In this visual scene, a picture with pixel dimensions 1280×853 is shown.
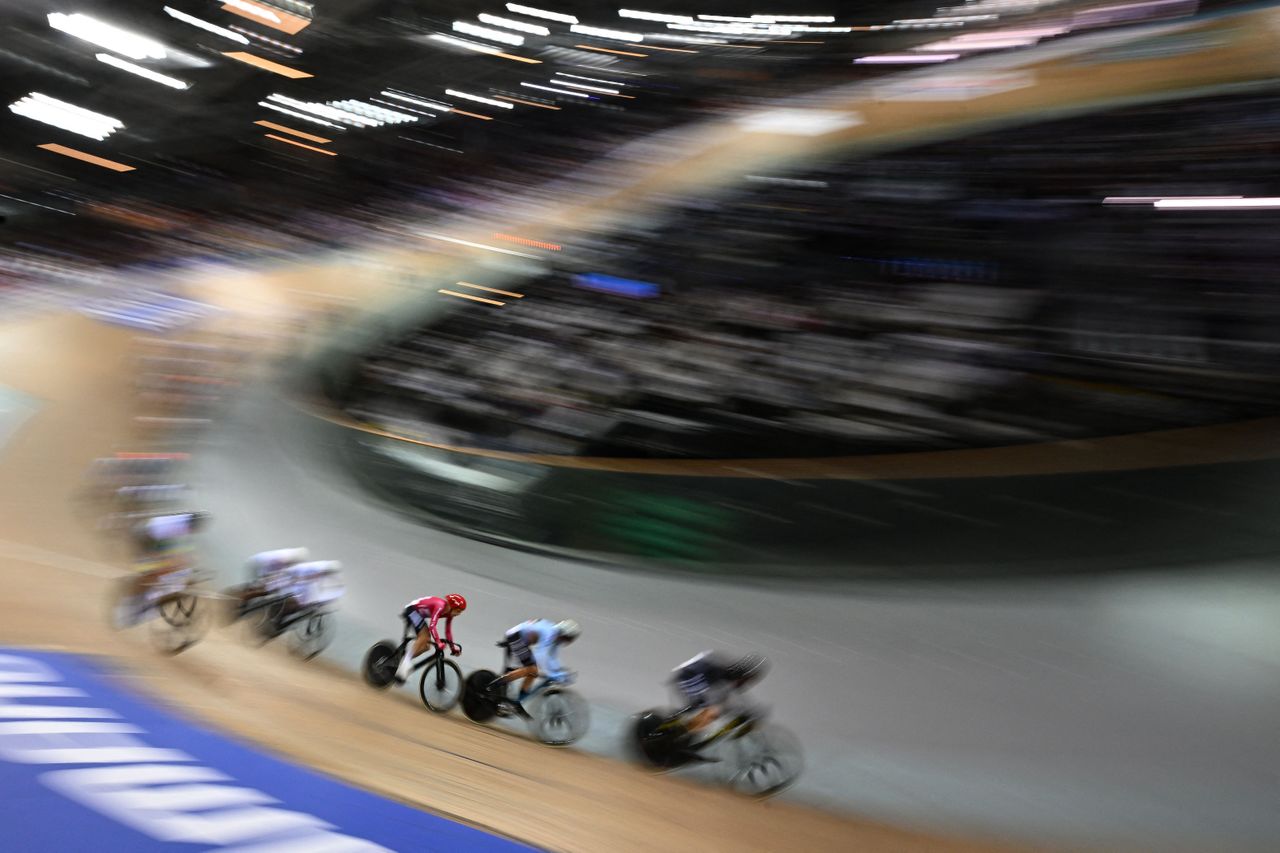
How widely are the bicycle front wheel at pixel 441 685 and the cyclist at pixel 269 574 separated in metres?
0.63

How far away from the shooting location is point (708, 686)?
2.19 m

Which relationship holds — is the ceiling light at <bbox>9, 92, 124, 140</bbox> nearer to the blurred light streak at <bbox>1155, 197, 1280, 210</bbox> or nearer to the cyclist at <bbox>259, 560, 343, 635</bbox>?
the cyclist at <bbox>259, 560, 343, 635</bbox>

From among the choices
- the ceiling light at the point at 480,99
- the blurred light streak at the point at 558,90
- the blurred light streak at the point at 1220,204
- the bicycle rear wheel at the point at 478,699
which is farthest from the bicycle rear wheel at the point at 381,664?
the ceiling light at the point at 480,99

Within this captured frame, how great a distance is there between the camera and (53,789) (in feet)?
5.64

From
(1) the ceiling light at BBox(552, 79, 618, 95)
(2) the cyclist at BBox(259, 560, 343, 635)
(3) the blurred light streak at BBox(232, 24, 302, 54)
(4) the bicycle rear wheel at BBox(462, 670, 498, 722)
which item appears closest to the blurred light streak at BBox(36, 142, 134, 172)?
(3) the blurred light streak at BBox(232, 24, 302, 54)

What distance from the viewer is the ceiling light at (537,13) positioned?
30.8 ft

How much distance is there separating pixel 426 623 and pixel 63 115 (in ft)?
41.8

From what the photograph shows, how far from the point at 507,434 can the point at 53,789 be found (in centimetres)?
309

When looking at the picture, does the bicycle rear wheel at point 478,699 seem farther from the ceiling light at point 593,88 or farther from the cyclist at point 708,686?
the ceiling light at point 593,88

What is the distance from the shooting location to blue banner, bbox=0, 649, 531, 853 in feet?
5.21

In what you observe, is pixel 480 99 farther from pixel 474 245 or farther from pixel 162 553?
pixel 162 553

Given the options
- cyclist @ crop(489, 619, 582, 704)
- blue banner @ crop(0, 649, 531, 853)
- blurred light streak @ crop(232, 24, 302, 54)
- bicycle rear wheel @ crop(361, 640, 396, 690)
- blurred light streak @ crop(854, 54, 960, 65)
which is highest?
blurred light streak @ crop(232, 24, 302, 54)

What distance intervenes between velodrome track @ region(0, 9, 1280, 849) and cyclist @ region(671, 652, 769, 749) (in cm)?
16

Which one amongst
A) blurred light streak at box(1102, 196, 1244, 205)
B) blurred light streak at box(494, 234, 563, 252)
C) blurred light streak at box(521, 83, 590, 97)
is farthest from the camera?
blurred light streak at box(521, 83, 590, 97)
